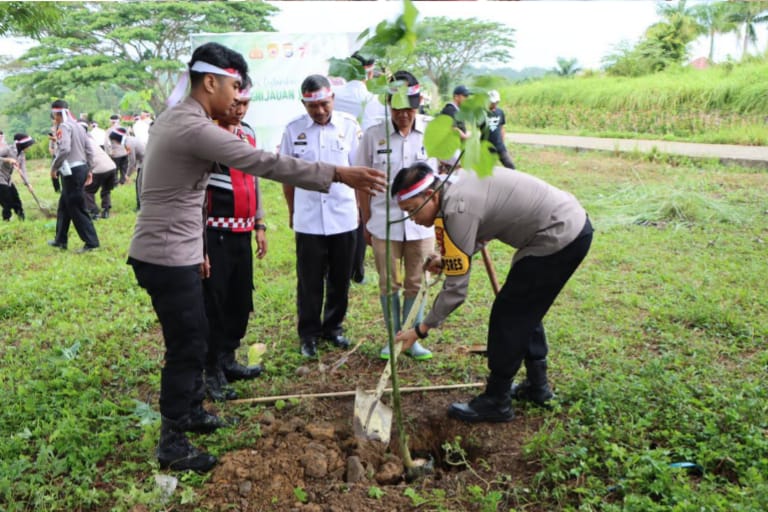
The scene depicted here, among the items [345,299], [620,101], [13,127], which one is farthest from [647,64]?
[13,127]

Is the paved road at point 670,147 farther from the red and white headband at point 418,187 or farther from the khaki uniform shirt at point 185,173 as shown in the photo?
the khaki uniform shirt at point 185,173

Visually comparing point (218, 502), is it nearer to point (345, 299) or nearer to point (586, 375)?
point (345, 299)

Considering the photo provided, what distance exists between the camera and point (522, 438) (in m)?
3.20

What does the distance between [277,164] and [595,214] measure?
6.61 meters

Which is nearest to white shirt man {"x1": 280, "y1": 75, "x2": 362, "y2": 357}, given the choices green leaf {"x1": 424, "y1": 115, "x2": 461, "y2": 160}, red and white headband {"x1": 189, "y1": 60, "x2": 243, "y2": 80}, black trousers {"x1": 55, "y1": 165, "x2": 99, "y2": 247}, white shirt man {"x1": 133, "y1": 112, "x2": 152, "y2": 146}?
red and white headband {"x1": 189, "y1": 60, "x2": 243, "y2": 80}

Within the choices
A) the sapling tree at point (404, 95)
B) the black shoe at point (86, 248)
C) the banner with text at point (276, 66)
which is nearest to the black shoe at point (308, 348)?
the sapling tree at point (404, 95)

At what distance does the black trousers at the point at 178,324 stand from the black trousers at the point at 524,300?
1554mm

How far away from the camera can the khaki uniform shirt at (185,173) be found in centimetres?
256

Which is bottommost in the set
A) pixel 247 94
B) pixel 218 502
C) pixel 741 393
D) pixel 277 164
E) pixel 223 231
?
pixel 218 502

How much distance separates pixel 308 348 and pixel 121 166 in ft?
33.9

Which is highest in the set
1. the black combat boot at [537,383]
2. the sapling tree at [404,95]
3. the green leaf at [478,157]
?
the sapling tree at [404,95]

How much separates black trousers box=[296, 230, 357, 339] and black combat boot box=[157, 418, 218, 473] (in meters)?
1.48

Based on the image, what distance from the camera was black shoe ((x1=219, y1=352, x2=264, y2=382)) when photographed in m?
3.96

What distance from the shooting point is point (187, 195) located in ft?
8.98
